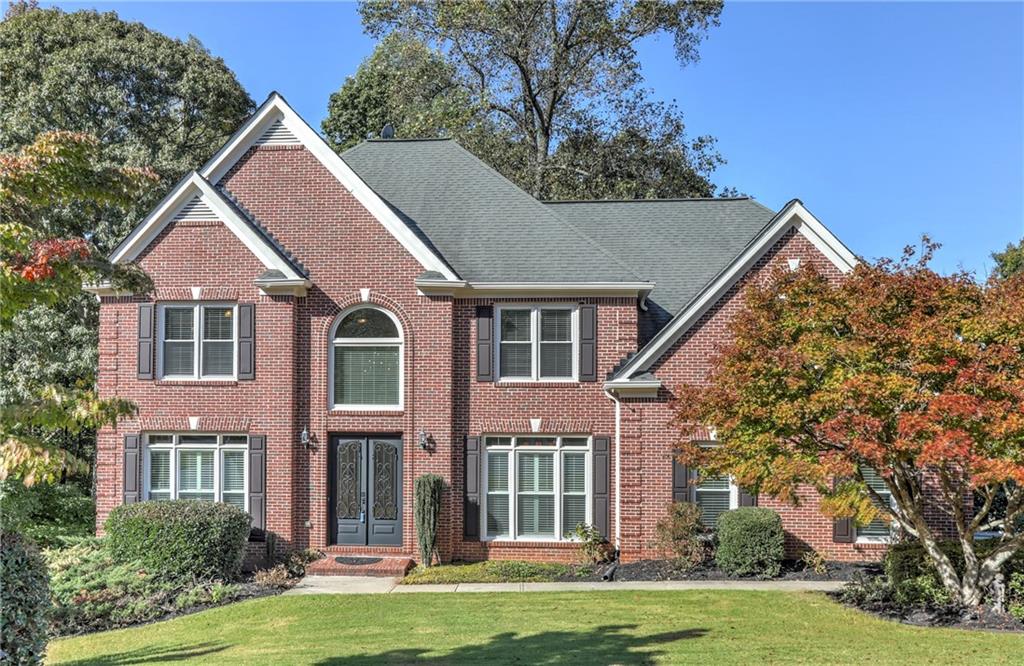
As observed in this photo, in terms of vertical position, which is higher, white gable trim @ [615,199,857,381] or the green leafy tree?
the green leafy tree

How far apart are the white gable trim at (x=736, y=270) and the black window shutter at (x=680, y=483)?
6.35 ft

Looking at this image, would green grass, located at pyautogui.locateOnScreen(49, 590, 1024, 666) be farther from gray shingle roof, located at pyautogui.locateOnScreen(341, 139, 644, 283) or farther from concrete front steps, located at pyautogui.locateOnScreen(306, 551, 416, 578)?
gray shingle roof, located at pyautogui.locateOnScreen(341, 139, 644, 283)

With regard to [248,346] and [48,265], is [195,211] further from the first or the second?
[48,265]

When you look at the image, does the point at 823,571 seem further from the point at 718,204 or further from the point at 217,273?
the point at 217,273

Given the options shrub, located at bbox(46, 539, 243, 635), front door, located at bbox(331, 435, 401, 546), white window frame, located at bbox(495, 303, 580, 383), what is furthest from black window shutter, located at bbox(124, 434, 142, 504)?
white window frame, located at bbox(495, 303, 580, 383)

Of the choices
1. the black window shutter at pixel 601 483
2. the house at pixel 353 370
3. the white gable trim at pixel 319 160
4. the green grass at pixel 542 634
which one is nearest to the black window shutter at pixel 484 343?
the house at pixel 353 370

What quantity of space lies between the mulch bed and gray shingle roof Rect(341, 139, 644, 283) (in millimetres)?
5404

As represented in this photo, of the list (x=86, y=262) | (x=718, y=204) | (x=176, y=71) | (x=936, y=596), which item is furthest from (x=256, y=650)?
(x=176, y=71)

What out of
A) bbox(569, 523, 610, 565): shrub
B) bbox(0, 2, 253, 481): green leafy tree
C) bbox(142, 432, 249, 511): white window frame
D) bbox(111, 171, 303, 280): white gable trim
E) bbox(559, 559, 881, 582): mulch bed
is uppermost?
bbox(0, 2, 253, 481): green leafy tree

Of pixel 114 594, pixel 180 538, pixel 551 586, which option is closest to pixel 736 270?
pixel 551 586

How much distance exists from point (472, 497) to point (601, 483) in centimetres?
253

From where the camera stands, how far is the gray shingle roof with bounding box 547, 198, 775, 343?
1841cm

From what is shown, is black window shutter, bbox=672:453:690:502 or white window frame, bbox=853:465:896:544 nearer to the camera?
white window frame, bbox=853:465:896:544

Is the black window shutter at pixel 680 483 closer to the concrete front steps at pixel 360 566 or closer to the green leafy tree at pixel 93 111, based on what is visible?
the concrete front steps at pixel 360 566
